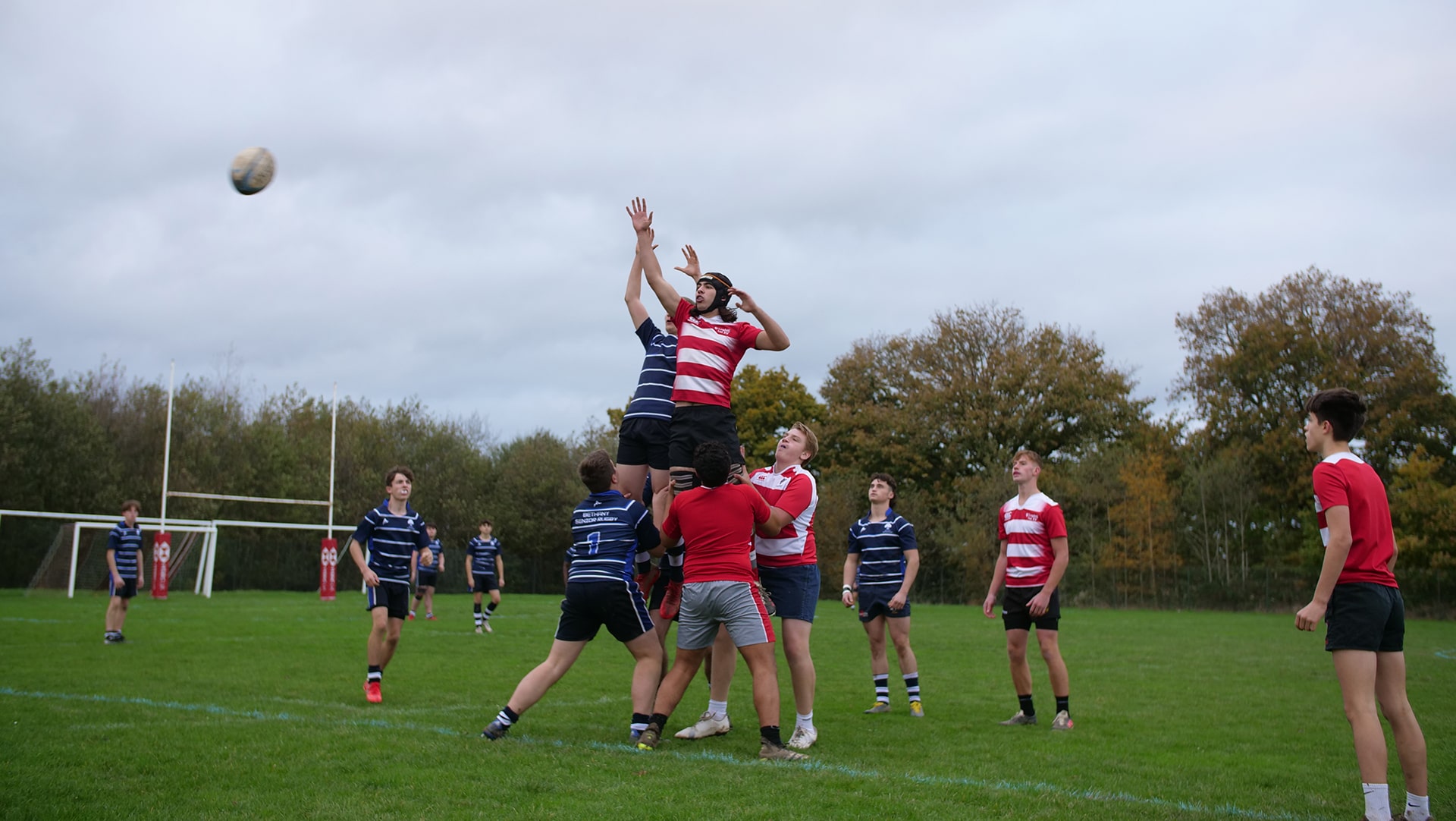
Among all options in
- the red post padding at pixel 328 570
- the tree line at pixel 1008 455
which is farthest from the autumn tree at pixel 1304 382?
the red post padding at pixel 328 570

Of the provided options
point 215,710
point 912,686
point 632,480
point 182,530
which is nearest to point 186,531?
point 182,530

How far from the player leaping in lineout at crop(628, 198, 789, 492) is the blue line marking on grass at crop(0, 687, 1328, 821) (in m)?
1.72

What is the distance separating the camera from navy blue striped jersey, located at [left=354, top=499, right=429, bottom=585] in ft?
30.7

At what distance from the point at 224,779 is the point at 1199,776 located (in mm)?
5468

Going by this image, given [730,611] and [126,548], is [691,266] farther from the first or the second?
[126,548]

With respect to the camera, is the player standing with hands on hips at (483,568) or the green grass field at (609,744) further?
the player standing with hands on hips at (483,568)

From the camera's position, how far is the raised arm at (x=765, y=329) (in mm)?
6582

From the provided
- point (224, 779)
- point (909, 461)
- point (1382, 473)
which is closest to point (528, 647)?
point (224, 779)

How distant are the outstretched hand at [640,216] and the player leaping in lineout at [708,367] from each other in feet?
2.54

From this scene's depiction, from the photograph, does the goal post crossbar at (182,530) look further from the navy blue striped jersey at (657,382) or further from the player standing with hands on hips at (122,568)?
the navy blue striped jersey at (657,382)

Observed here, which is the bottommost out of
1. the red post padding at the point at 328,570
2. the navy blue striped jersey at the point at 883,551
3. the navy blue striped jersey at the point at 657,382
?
the red post padding at the point at 328,570

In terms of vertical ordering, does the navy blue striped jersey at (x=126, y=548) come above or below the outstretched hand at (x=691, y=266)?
below

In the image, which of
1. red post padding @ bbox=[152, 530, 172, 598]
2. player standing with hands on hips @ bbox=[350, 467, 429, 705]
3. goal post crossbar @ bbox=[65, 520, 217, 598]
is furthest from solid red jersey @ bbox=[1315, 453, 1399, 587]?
red post padding @ bbox=[152, 530, 172, 598]

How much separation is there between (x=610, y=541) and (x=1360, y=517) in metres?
4.18
